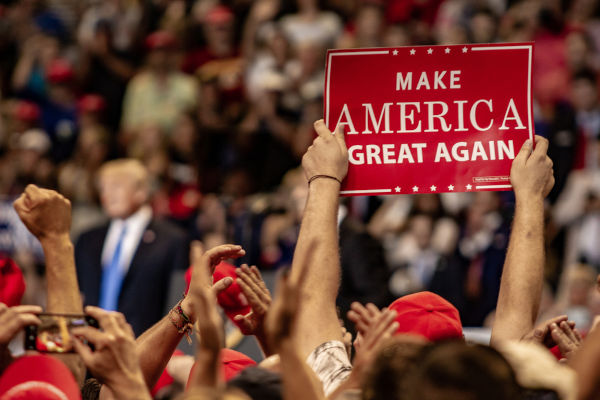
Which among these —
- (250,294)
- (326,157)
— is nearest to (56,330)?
(250,294)

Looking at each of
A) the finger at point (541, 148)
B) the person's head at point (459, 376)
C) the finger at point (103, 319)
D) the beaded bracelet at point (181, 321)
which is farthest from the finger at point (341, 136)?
the person's head at point (459, 376)

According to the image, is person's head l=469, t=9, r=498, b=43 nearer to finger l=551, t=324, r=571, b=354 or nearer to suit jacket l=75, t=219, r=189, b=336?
suit jacket l=75, t=219, r=189, b=336

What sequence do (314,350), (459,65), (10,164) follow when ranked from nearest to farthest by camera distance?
(314,350) → (459,65) → (10,164)

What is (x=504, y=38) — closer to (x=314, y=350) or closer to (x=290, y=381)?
(x=314, y=350)

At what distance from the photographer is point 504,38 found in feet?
33.5

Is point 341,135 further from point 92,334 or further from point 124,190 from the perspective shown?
point 124,190

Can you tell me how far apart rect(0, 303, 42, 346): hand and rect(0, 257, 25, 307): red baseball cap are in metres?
0.63

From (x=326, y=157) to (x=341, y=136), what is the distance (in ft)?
0.46

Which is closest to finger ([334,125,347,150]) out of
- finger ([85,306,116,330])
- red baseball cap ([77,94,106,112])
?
finger ([85,306,116,330])

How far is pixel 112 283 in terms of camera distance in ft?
24.0

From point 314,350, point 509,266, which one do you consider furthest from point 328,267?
point 509,266

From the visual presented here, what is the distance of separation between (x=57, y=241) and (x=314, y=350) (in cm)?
104

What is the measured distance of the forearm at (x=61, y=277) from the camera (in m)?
3.61

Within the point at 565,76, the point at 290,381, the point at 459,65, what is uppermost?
the point at 565,76
